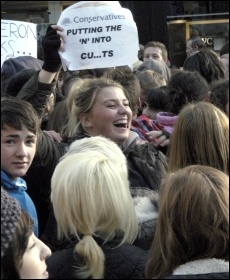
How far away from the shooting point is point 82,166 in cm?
275

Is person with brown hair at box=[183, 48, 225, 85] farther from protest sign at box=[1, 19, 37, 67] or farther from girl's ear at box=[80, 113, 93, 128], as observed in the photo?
girl's ear at box=[80, 113, 93, 128]

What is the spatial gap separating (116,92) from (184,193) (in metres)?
1.62

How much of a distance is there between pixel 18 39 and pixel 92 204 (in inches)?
93.9

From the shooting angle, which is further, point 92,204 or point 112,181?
point 112,181

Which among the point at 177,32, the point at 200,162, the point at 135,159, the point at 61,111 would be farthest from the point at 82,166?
the point at 177,32

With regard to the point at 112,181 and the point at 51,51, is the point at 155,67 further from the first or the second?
the point at 112,181

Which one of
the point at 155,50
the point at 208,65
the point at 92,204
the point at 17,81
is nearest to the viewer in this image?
the point at 92,204

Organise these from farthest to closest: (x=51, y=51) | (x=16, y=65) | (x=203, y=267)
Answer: (x=16, y=65), (x=51, y=51), (x=203, y=267)

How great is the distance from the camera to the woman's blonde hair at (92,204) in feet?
8.46

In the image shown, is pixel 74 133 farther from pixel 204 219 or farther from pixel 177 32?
pixel 177 32

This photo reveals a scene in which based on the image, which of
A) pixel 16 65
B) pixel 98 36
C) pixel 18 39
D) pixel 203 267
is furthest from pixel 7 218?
pixel 16 65

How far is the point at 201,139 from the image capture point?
10.6 ft

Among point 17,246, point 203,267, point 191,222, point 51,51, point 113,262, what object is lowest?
point 113,262

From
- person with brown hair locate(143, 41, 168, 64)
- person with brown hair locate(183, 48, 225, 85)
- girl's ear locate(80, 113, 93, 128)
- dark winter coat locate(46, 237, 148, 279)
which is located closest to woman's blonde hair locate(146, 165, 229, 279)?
dark winter coat locate(46, 237, 148, 279)
